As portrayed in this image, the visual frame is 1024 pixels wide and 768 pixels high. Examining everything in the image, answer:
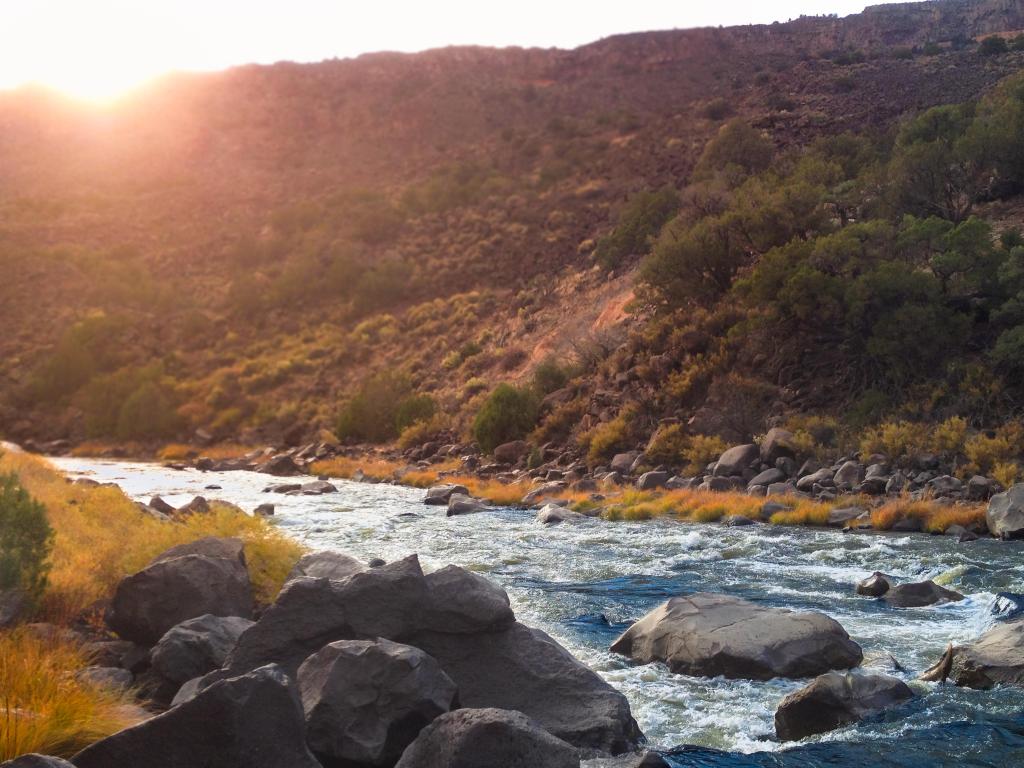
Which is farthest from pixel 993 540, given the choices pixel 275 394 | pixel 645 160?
pixel 645 160

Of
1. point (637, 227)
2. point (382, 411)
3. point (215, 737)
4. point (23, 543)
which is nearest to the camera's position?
point (215, 737)

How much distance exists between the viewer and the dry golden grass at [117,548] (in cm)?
1004

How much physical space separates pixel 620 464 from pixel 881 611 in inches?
556

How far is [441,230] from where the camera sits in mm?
60469

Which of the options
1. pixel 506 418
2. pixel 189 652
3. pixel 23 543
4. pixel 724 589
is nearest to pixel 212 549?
pixel 23 543

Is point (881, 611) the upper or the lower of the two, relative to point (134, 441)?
upper

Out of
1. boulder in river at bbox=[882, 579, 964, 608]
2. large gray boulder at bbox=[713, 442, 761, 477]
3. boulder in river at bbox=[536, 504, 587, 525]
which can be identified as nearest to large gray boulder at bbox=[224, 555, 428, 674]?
boulder in river at bbox=[882, 579, 964, 608]

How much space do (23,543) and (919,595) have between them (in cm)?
1024

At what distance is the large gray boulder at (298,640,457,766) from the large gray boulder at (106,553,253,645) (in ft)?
9.16

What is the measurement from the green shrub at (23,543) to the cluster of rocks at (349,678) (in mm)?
889

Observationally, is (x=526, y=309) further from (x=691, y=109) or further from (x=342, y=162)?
(x=342, y=162)

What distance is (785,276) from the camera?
25.8 metres

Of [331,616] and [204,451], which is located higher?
[331,616]

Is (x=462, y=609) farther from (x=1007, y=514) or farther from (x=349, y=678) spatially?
(x=1007, y=514)
